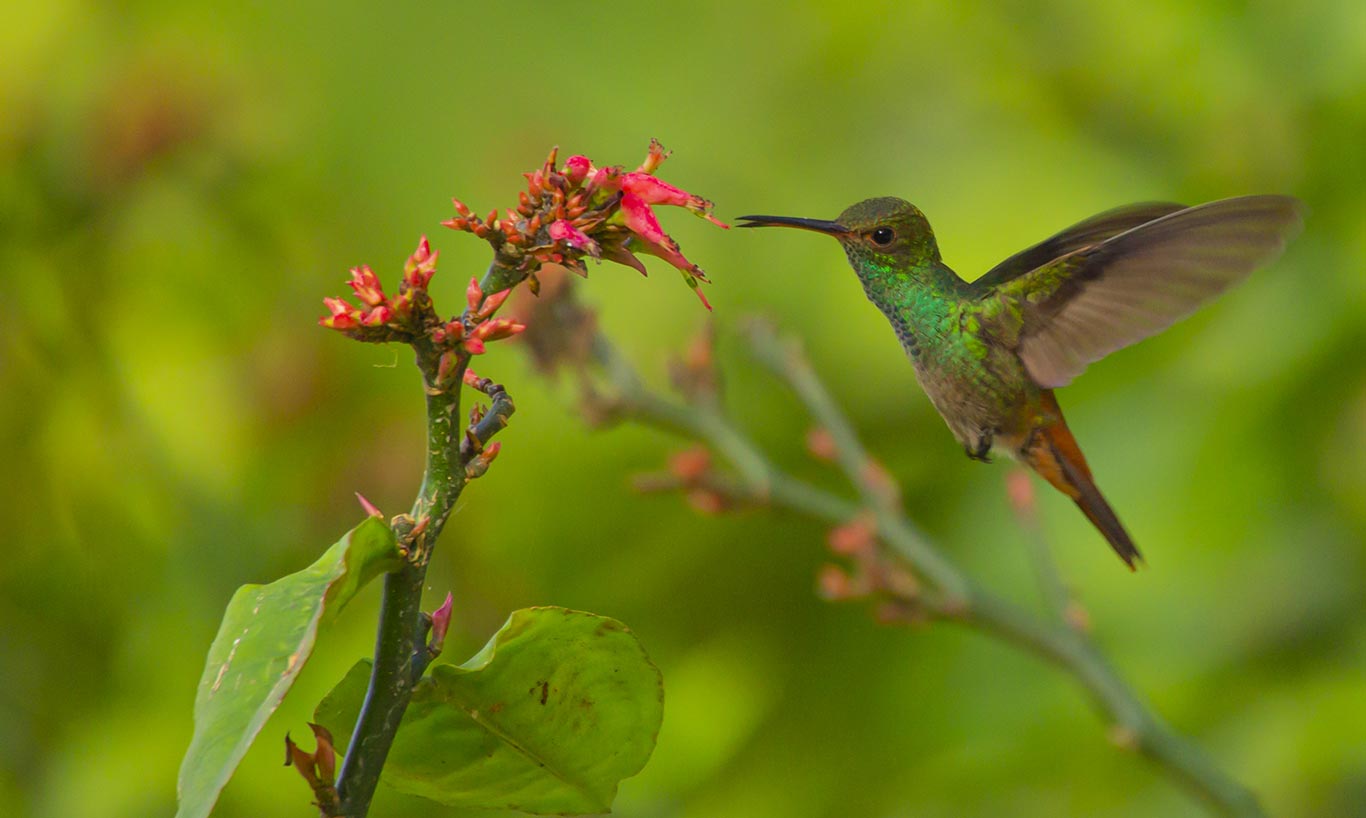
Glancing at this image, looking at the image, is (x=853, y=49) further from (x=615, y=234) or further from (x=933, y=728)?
(x=615, y=234)

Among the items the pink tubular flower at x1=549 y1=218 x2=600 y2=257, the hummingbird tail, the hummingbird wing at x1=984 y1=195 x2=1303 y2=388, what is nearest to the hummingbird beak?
the hummingbird wing at x1=984 y1=195 x2=1303 y2=388

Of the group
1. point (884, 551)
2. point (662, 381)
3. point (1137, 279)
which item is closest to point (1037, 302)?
point (1137, 279)

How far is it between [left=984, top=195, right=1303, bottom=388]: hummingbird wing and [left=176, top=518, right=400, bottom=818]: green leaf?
40.2 inches

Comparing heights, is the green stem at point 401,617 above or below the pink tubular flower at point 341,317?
below

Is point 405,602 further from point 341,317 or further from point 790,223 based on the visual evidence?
point 790,223

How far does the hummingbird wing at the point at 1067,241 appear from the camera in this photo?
6.14ft

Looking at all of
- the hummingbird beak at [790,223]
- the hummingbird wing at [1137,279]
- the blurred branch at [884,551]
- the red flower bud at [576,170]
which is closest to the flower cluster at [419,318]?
the red flower bud at [576,170]

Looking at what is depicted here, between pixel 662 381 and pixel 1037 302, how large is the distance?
1613 mm

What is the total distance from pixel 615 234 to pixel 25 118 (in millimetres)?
2270

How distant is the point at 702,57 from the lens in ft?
11.0

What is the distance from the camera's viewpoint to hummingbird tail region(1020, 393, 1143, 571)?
187cm

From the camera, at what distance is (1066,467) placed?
74.2 inches

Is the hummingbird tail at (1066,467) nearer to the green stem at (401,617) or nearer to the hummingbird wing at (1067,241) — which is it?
the hummingbird wing at (1067,241)

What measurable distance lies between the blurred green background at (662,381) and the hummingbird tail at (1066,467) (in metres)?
0.75
